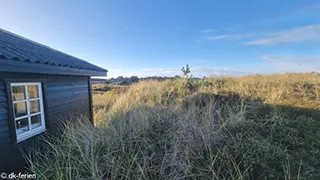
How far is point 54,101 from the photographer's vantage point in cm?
404

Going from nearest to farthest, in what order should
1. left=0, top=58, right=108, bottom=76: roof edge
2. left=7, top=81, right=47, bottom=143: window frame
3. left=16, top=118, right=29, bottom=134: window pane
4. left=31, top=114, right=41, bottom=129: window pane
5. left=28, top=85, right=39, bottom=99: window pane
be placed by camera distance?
1. left=0, top=58, right=108, bottom=76: roof edge
2. left=7, top=81, right=47, bottom=143: window frame
3. left=16, top=118, right=29, bottom=134: window pane
4. left=28, top=85, right=39, bottom=99: window pane
5. left=31, top=114, right=41, bottom=129: window pane

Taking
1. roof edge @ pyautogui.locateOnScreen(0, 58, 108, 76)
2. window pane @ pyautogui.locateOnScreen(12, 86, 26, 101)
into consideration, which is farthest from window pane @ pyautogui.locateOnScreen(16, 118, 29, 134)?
roof edge @ pyautogui.locateOnScreen(0, 58, 108, 76)

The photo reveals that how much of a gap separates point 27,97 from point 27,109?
0.24m

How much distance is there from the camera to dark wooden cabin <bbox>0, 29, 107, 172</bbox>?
263 centimetres

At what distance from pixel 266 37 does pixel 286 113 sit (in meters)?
5.97

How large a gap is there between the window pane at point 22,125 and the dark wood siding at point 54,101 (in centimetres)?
22

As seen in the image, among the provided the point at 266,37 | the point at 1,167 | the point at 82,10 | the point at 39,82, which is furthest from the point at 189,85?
the point at 1,167

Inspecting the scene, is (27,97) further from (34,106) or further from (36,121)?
(36,121)

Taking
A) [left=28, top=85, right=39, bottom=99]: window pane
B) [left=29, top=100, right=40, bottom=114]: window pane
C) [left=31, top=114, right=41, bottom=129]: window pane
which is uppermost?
[left=28, top=85, right=39, bottom=99]: window pane

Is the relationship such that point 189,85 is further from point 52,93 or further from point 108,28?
point 52,93

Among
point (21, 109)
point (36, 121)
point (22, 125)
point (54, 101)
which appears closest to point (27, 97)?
point (21, 109)

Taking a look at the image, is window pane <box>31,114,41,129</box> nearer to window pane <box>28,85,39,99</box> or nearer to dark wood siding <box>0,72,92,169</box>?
dark wood siding <box>0,72,92,169</box>

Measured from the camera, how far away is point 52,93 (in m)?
3.96

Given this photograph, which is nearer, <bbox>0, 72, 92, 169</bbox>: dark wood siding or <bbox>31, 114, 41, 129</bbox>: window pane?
<bbox>0, 72, 92, 169</bbox>: dark wood siding
